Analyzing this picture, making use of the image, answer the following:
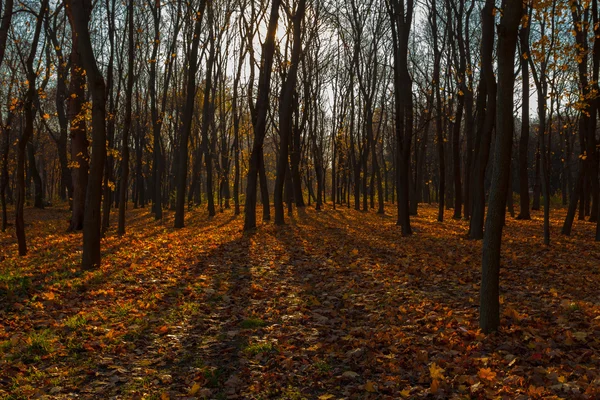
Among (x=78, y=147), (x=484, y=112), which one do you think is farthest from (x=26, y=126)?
(x=484, y=112)

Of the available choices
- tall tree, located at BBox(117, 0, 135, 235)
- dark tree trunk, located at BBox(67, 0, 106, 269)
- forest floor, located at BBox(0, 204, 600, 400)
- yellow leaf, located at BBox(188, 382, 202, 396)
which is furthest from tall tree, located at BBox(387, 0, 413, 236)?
yellow leaf, located at BBox(188, 382, 202, 396)

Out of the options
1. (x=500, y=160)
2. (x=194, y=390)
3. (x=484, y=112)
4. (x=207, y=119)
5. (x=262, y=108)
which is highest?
(x=207, y=119)

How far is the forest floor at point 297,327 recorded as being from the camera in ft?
14.4

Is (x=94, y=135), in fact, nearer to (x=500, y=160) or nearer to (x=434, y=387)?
(x=500, y=160)

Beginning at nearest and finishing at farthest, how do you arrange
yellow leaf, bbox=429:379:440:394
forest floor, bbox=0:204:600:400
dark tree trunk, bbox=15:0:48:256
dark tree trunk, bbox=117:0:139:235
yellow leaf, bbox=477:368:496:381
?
yellow leaf, bbox=429:379:440:394 → yellow leaf, bbox=477:368:496:381 → forest floor, bbox=0:204:600:400 → dark tree trunk, bbox=15:0:48:256 → dark tree trunk, bbox=117:0:139:235

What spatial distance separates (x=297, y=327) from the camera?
20.6 feet

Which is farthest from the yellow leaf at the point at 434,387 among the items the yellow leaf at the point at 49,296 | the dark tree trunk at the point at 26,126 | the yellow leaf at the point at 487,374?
the dark tree trunk at the point at 26,126

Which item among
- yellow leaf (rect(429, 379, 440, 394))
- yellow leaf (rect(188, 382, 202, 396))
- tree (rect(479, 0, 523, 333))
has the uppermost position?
tree (rect(479, 0, 523, 333))

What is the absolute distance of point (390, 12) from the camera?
14375mm

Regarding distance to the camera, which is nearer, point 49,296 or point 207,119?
point 49,296

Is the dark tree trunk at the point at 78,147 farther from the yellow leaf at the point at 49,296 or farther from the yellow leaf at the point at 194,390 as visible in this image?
the yellow leaf at the point at 194,390

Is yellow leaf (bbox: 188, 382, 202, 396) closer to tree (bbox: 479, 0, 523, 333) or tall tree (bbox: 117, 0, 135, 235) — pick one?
tree (bbox: 479, 0, 523, 333)

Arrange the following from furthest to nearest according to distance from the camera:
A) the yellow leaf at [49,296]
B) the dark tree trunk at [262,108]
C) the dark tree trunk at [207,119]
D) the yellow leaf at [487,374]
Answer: the dark tree trunk at [207,119]
the dark tree trunk at [262,108]
the yellow leaf at [49,296]
the yellow leaf at [487,374]

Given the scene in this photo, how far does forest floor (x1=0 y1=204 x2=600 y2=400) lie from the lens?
4.40 m
